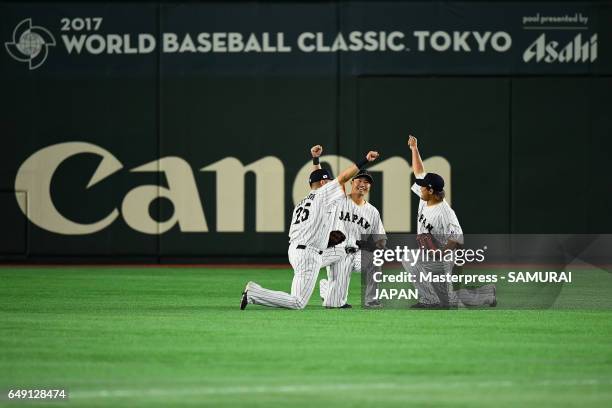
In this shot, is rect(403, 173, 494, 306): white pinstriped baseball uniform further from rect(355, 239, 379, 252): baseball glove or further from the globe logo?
the globe logo

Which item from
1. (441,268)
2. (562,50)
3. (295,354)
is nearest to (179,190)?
(562,50)

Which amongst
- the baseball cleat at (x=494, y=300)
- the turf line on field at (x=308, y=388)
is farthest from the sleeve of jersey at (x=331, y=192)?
the turf line on field at (x=308, y=388)

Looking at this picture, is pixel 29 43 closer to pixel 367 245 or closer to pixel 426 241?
pixel 367 245

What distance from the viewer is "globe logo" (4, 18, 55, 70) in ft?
73.9

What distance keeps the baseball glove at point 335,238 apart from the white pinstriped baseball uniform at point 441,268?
90 cm

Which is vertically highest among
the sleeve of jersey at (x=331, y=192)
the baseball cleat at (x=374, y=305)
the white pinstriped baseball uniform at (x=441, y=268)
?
the sleeve of jersey at (x=331, y=192)

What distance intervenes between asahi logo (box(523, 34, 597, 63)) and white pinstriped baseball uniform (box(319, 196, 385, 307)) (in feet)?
26.7

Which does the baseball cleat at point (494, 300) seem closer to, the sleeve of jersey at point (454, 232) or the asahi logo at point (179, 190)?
→ the sleeve of jersey at point (454, 232)

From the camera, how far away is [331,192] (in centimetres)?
1400

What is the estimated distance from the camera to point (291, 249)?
14.4 meters

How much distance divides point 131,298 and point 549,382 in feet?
26.4

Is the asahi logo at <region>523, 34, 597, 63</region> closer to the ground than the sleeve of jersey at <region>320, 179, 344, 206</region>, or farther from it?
farther from it

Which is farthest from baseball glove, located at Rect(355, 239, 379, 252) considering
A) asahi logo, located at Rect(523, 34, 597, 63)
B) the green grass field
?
asahi logo, located at Rect(523, 34, 597, 63)

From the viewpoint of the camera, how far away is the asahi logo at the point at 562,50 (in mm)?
22484
